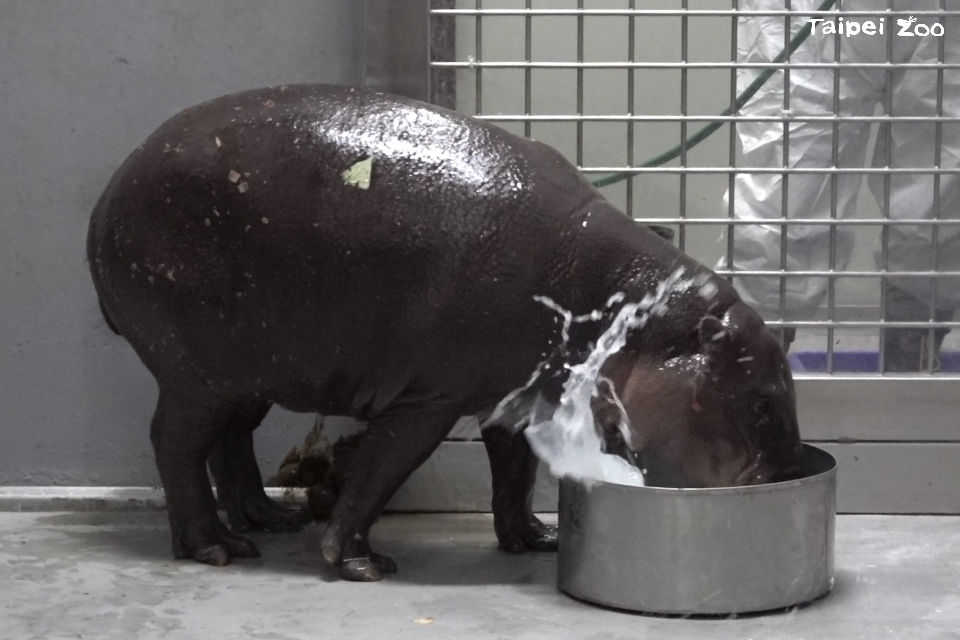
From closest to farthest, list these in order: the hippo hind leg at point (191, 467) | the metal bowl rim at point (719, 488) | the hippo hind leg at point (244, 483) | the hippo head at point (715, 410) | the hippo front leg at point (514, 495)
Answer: the metal bowl rim at point (719, 488), the hippo head at point (715, 410), the hippo hind leg at point (191, 467), the hippo front leg at point (514, 495), the hippo hind leg at point (244, 483)

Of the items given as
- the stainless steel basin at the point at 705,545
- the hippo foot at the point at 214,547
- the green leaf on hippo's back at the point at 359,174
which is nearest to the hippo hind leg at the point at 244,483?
the hippo foot at the point at 214,547

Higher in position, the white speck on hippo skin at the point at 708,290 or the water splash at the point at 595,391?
the white speck on hippo skin at the point at 708,290

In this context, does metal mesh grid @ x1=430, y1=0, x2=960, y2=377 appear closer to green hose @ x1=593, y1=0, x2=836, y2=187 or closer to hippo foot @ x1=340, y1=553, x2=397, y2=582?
green hose @ x1=593, y1=0, x2=836, y2=187

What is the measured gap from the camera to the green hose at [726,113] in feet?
9.81

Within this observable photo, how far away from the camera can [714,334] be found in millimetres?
2387

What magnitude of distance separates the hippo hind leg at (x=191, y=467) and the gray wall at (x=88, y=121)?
50 centimetres

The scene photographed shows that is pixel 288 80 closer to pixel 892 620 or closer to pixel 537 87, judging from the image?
pixel 537 87

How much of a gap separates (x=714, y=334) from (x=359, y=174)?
0.78m

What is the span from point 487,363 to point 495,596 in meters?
0.48

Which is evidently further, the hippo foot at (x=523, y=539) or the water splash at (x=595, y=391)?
the hippo foot at (x=523, y=539)

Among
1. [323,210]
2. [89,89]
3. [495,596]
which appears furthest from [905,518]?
[89,89]

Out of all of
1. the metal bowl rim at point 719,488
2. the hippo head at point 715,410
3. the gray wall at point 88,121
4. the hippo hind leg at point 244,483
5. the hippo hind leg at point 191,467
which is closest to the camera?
the metal bowl rim at point 719,488

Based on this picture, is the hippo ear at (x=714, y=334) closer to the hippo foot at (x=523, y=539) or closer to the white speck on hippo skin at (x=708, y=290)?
the white speck on hippo skin at (x=708, y=290)

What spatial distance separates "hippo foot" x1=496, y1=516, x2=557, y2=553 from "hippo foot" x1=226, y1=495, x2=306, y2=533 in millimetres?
526
